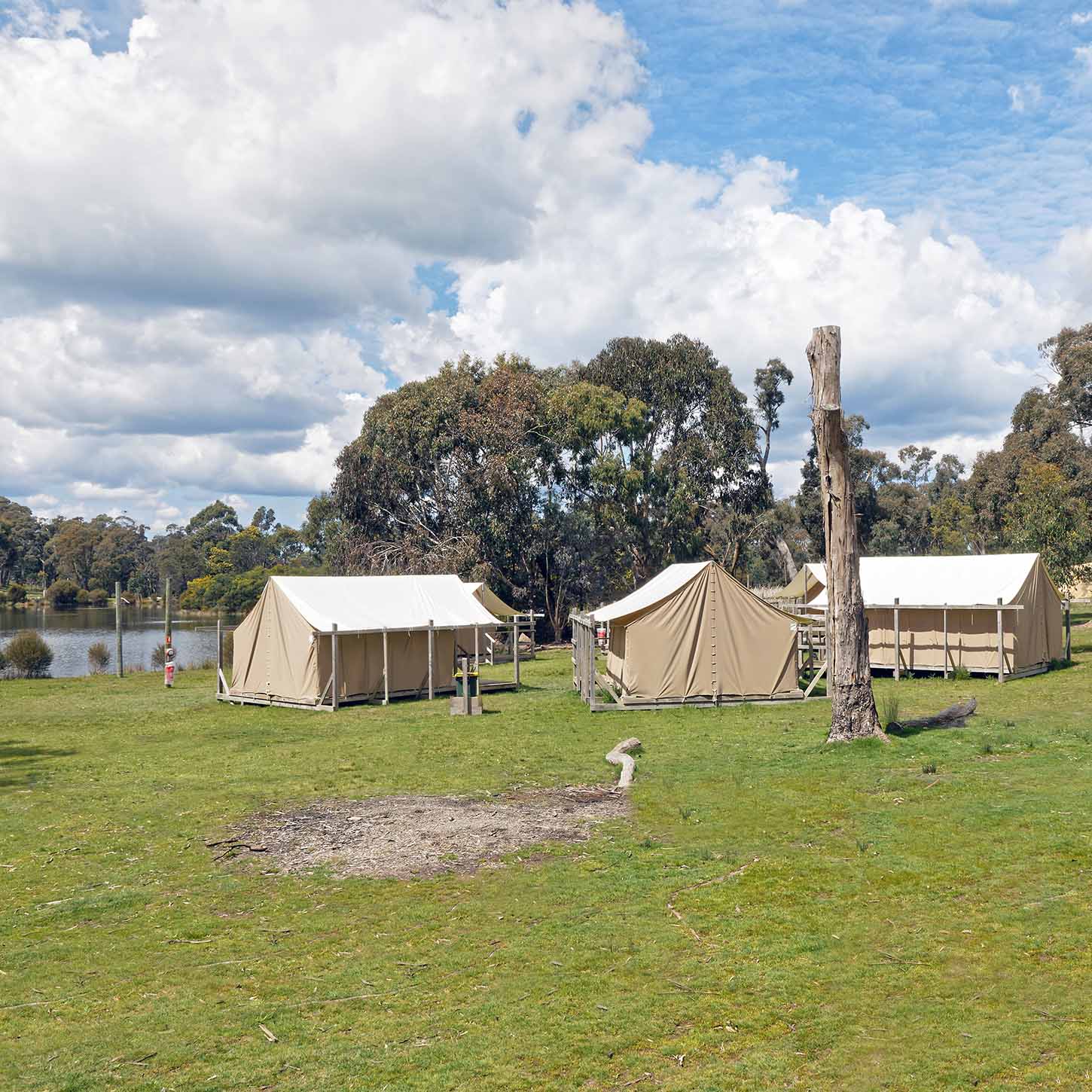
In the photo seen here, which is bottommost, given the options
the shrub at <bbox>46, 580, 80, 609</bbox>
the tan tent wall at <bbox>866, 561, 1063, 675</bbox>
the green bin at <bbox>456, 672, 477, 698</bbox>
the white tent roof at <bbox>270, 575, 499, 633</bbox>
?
the green bin at <bbox>456, 672, 477, 698</bbox>

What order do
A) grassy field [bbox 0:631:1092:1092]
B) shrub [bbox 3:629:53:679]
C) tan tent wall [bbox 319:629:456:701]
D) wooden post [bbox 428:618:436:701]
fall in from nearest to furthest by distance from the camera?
grassy field [bbox 0:631:1092:1092] < tan tent wall [bbox 319:629:456:701] < wooden post [bbox 428:618:436:701] < shrub [bbox 3:629:53:679]

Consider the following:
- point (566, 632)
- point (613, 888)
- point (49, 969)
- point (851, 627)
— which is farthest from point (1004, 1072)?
point (566, 632)

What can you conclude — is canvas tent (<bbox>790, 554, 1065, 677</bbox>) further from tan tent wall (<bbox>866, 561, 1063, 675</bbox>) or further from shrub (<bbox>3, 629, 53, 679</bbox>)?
shrub (<bbox>3, 629, 53, 679</bbox>)

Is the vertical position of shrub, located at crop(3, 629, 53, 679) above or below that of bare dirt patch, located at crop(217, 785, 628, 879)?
above

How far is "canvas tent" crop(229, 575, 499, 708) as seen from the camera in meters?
22.3

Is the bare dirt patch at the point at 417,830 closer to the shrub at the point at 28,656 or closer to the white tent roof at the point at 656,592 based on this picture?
the white tent roof at the point at 656,592

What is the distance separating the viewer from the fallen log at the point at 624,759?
501 inches

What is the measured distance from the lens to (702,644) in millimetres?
20656

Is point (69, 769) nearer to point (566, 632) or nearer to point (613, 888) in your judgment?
point (613, 888)

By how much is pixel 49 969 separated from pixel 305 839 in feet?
11.7

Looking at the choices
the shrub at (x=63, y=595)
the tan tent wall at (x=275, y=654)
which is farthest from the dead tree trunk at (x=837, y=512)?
the shrub at (x=63, y=595)

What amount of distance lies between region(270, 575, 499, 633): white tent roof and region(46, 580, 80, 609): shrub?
89.4 meters

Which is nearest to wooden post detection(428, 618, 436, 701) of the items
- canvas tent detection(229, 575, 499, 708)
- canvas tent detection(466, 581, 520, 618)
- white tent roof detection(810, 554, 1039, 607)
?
canvas tent detection(229, 575, 499, 708)

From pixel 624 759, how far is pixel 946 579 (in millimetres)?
15649
